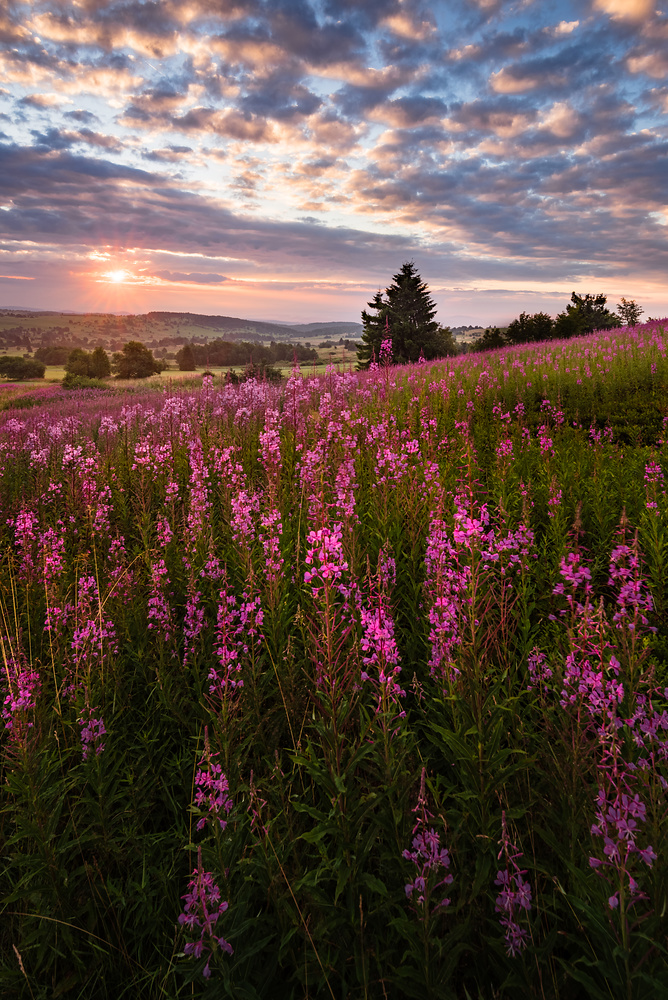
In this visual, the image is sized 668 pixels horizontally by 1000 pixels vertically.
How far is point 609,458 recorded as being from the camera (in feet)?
23.0

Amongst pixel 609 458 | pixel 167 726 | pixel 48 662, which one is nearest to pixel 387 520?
pixel 167 726

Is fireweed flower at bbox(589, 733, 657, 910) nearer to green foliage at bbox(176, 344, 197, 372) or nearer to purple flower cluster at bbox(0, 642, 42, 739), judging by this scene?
purple flower cluster at bbox(0, 642, 42, 739)

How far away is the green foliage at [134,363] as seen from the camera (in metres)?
47.9

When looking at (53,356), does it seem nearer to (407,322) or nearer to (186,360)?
(186,360)

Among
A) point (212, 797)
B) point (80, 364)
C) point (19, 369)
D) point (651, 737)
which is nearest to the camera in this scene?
point (212, 797)

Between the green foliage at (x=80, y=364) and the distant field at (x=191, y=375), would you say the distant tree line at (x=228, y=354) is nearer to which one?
the distant field at (x=191, y=375)

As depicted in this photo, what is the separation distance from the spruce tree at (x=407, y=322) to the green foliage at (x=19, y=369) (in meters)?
32.8

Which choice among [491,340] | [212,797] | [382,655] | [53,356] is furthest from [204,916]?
[53,356]

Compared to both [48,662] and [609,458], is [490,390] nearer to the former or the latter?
[609,458]

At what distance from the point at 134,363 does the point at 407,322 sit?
2771 centimetres

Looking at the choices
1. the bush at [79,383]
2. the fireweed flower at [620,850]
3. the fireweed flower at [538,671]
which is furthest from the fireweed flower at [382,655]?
the bush at [79,383]

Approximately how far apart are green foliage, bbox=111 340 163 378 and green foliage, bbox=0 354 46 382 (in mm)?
7105

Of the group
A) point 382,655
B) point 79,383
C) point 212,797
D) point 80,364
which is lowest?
point 79,383

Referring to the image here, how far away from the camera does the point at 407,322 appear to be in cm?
4016
